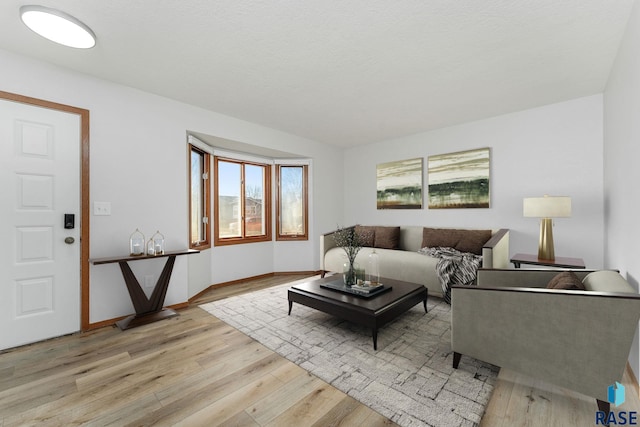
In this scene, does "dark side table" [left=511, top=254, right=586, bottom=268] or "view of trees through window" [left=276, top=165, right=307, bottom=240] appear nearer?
"dark side table" [left=511, top=254, right=586, bottom=268]

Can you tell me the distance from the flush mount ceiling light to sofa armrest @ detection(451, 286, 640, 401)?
3145 millimetres

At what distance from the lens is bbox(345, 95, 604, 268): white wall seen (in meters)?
3.10

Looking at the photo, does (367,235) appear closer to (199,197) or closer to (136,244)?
(199,197)

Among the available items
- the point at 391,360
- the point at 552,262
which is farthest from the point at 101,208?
the point at 552,262

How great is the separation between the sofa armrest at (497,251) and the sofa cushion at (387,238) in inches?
55.8

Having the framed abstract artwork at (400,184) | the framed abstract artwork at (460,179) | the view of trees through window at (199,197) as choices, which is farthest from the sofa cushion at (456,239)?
the view of trees through window at (199,197)

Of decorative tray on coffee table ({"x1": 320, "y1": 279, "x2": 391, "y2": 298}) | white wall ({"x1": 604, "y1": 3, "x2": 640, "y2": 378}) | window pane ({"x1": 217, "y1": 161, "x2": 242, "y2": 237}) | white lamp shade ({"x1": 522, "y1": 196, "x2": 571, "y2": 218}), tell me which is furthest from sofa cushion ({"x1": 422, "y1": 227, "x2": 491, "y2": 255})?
window pane ({"x1": 217, "y1": 161, "x2": 242, "y2": 237})

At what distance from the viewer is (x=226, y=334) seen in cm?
251

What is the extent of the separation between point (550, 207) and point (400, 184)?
2.20 metres

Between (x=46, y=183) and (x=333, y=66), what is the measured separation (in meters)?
2.75

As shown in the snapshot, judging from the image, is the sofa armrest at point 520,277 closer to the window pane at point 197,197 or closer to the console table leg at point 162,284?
the console table leg at point 162,284

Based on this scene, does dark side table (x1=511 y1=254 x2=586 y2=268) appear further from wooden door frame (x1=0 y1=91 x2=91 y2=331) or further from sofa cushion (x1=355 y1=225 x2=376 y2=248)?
wooden door frame (x1=0 y1=91 x2=91 y2=331)

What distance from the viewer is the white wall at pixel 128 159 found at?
2488 mm

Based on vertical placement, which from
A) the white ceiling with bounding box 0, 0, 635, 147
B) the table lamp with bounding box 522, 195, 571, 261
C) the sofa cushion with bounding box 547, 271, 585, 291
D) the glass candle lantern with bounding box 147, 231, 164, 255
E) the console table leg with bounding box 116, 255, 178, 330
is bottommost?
the console table leg with bounding box 116, 255, 178, 330
